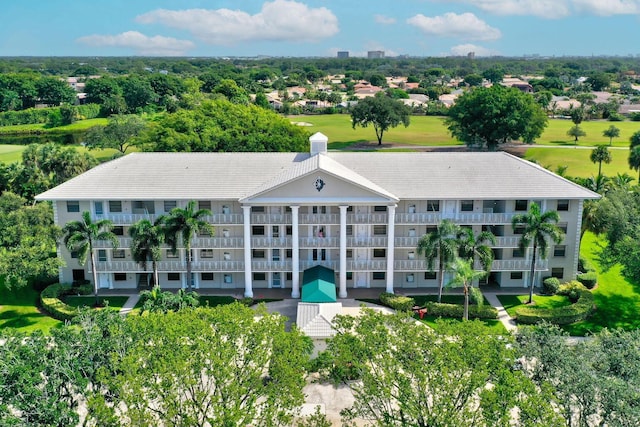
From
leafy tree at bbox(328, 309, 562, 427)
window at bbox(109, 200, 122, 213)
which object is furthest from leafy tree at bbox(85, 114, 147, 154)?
leafy tree at bbox(328, 309, 562, 427)

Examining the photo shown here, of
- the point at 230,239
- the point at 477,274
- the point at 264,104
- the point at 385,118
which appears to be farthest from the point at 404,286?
the point at 264,104

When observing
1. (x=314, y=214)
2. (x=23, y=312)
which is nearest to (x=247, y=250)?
(x=314, y=214)

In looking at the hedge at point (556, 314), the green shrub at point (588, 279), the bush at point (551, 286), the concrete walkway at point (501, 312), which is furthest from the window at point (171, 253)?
the green shrub at point (588, 279)

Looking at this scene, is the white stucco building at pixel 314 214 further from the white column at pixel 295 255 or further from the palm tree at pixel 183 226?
the palm tree at pixel 183 226

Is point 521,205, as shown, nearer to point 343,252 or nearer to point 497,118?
point 343,252

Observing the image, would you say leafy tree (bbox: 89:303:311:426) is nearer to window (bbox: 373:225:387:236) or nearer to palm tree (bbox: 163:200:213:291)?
palm tree (bbox: 163:200:213:291)

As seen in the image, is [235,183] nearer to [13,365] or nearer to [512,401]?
[13,365]
